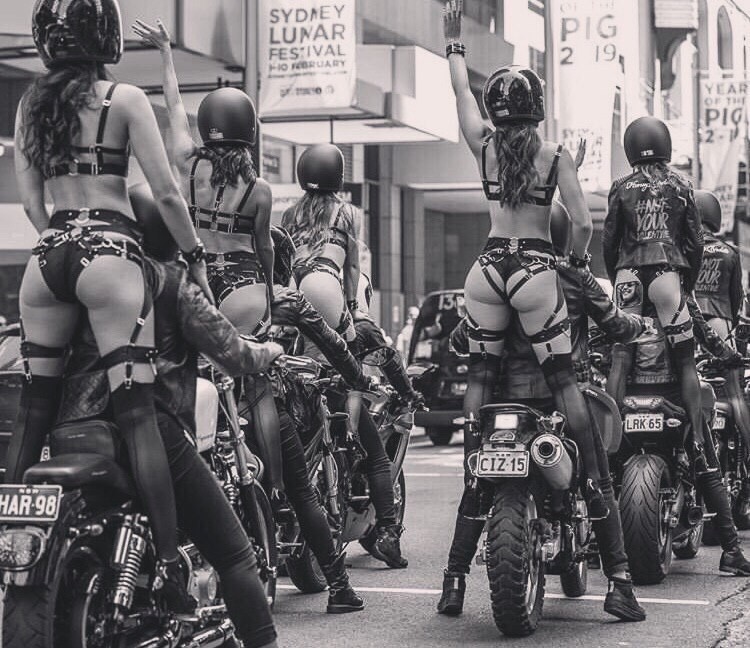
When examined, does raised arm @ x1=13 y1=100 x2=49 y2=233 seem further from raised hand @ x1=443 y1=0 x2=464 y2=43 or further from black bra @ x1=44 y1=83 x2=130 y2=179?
raised hand @ x1=443 y1=0 x2=464 y2=43

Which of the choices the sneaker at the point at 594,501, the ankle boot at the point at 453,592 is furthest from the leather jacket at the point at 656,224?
the ankle boot at the point at 453,592

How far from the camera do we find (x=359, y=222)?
8.45 meters

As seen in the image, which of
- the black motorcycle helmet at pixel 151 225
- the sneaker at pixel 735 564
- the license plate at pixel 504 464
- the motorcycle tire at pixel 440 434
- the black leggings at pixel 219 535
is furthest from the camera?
the motorcycle tire at pixel 440 434

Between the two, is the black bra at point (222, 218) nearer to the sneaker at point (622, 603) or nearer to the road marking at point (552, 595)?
the road marking at point (552, 595)

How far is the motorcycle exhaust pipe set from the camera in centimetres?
666

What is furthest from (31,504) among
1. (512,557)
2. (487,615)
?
(487,615)

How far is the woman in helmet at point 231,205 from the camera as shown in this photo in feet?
23.1

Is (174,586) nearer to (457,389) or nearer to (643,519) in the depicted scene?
(643,519)

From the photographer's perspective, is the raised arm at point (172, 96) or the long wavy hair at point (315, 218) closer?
the raised arm at point (172, 96)

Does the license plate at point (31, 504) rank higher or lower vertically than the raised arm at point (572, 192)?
lower

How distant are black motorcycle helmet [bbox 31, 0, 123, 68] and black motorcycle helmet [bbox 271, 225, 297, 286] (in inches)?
130

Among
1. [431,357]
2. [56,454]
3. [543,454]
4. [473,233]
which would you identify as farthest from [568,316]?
[473,233]

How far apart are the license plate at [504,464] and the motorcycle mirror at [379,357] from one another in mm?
2249

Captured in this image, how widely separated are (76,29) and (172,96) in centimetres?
163
